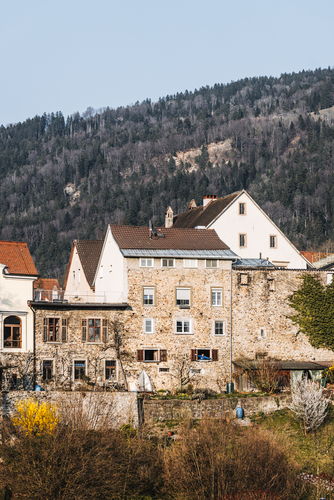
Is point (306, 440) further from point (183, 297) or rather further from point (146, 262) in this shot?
point (146, 262)

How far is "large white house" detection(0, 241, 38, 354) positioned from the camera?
4962cm

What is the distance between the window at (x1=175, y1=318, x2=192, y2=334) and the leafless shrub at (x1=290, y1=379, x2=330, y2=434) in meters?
9.75

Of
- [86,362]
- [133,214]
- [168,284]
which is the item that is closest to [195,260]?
[168,284]

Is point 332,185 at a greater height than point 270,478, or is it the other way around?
point 332,185

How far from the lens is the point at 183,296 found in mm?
53156

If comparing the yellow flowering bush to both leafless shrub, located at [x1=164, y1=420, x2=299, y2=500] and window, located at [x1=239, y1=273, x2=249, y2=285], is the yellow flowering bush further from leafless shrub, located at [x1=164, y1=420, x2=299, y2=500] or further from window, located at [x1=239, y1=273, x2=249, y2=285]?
window, located at [x1=239, y1=273, x2=249, y2=285]

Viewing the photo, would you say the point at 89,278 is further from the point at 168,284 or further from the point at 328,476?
the point at 328,476

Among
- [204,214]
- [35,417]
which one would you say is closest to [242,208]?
[204,214]

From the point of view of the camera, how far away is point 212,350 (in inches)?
2088

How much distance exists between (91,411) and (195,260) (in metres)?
14.9

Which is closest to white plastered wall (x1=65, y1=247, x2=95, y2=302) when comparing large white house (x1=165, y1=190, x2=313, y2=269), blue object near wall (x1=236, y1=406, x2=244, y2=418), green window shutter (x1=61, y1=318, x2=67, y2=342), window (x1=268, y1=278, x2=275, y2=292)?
large white house (x1=165, y1=190, x2=313, y2=269)

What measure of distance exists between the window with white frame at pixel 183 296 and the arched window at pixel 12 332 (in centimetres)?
1137

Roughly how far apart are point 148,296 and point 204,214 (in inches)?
620

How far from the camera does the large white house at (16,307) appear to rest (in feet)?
163
